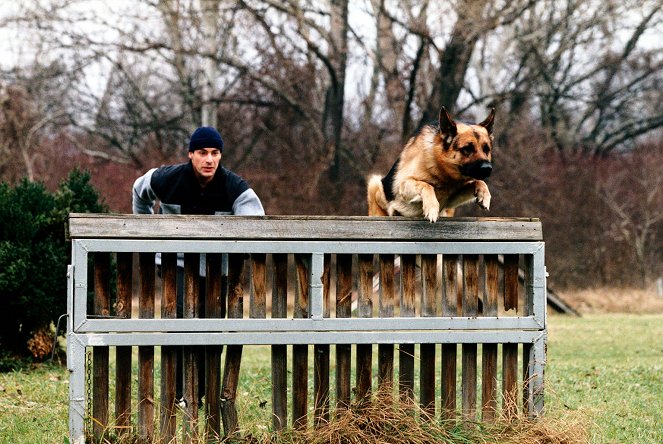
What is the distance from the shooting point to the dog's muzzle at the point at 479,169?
5367 mm

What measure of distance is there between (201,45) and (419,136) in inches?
735

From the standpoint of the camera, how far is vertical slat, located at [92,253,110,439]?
471 centimetres

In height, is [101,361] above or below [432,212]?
below

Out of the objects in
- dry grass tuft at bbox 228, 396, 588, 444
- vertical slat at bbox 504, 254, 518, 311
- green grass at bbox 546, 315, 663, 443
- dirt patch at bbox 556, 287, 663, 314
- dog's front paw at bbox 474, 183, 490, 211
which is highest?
dog's front paw at bbox 474, 183, 490, 211

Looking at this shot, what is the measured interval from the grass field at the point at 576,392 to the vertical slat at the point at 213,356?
279 mm

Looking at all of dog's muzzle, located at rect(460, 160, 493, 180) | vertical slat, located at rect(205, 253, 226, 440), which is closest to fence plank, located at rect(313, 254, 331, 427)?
vertical slat, located at rect(205, 253, 226, 440)

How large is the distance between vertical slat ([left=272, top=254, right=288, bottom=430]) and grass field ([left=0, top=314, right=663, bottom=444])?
262 mm

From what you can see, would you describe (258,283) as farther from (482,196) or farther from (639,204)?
(639,204)

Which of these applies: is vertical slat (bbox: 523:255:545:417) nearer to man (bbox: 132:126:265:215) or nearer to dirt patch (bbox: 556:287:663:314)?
man (bbox: 132:126:265:215)

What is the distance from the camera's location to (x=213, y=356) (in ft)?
16.1

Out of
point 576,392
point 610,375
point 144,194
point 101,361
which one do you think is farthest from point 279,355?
point 610,375

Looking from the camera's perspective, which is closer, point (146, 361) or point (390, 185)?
point (146, 361)

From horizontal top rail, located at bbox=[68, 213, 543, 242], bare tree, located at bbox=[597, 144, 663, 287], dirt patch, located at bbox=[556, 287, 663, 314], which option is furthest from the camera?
bare tree, located at bbox=[597, 144, 663, 287]

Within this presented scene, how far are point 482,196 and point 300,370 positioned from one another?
5.64 feet
